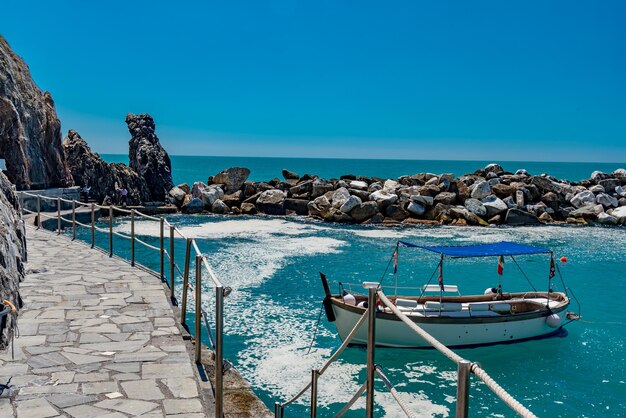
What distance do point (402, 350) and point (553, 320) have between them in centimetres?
437

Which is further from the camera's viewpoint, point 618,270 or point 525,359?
point 618,270

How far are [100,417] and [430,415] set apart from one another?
698 cm

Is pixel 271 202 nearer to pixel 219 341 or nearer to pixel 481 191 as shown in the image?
pixel 481 191

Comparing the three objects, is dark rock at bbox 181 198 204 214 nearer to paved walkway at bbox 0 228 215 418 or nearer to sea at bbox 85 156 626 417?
sea at bbox 85 156 626 417

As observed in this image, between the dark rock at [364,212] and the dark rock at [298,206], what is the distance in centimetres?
499

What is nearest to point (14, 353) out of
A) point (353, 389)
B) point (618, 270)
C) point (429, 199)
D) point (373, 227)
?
point (353, 389)

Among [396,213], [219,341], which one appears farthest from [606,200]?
[219,341]

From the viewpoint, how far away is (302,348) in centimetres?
1321

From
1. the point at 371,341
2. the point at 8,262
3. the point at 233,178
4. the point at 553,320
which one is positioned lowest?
the point at 553,320

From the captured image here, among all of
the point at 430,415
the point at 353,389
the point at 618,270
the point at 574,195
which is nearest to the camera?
the point at 430,415

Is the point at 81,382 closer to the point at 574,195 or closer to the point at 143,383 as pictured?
the point at 143,383

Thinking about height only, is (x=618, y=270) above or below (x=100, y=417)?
below

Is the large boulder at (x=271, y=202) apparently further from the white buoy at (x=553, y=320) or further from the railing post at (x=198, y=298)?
the railing post at (x=198, y=298)

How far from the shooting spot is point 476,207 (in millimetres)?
38625
